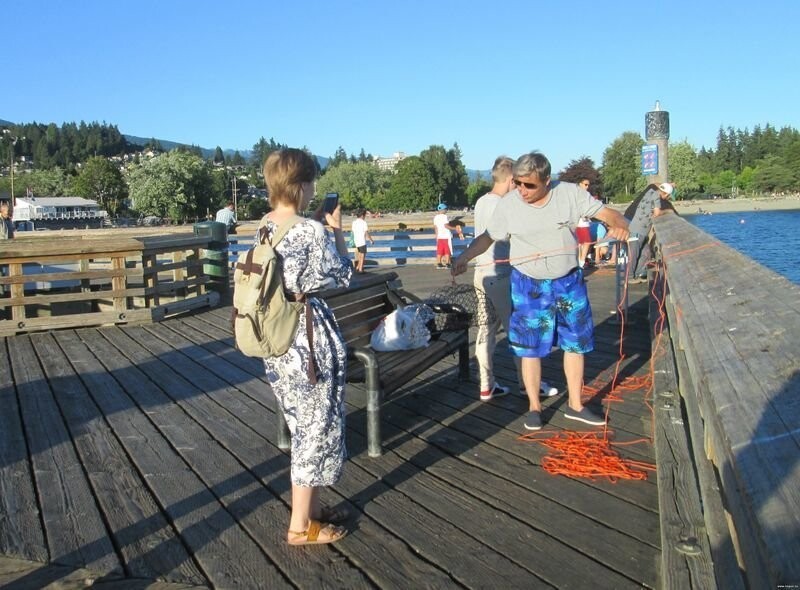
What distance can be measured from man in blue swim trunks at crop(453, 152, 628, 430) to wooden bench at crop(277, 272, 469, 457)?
0.65m

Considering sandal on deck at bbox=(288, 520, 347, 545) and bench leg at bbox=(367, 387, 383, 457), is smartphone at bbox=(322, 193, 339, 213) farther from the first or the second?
sandal on deck at bbox=(288, 520, 347, 545)

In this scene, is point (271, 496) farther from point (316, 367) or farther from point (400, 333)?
point (400, 333)

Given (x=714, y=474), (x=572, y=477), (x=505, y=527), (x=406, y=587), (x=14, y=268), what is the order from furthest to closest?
(x=14, y=268)
(x=572, y=477)
(x=505, y=527)
(x=406, y=587)
(x=714, y=474)

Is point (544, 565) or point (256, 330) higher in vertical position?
point (256, 330)

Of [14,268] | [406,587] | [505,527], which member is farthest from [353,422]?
[14,268]

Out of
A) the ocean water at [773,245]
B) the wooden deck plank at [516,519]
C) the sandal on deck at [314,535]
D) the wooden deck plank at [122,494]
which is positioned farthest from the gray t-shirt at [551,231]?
the ocean water at [773,245]

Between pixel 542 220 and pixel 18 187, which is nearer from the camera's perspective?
pixel 542 220

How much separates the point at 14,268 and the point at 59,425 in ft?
13.2

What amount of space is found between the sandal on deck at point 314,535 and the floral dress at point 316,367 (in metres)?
0.19

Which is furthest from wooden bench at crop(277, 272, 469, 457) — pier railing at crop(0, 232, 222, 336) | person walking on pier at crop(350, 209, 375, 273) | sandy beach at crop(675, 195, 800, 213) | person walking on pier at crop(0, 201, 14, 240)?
sandy beach at crop(675, 195, 800, 213)

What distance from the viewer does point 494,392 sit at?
4.95 metres

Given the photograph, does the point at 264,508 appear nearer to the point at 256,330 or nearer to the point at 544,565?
the point at 256,330

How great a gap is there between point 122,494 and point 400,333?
175 centimetres

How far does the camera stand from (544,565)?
8.85ft
